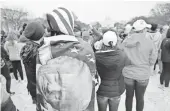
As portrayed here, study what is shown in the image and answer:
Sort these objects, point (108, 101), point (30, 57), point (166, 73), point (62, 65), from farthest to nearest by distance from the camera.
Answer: point (166, 73), point (108, 101), point (30, 57), point (62, 65)

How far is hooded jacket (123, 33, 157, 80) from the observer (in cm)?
198

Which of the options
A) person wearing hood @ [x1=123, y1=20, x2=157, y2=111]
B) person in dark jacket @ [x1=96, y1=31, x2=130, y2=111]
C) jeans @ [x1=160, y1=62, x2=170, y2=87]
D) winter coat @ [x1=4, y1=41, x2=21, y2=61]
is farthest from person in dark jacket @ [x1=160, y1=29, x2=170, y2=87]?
winter coat @ [x1=4, y1=41, x2=21, y2=61]

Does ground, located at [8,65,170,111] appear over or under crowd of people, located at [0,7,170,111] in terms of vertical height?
under

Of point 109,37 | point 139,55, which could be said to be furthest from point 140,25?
point 109,37

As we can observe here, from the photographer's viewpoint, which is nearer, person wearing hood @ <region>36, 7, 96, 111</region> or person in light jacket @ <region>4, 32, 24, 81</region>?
person wearing hood @ <region>36, 7, 96, 111</region>

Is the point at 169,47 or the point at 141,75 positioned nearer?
the point at 141,75

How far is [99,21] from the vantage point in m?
2.09

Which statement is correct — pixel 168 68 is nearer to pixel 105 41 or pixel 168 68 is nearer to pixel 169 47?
pixel 169 47

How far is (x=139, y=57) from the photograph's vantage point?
2.03m

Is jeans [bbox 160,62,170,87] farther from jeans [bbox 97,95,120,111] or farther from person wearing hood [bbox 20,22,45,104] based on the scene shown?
person wearing hood [bbox 20,22,45,104]

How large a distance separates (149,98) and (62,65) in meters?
2.18

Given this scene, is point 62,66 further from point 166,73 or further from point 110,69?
point 166,73

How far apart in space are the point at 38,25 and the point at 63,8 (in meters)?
0.39

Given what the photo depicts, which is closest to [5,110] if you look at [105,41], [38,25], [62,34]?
[62,34]
